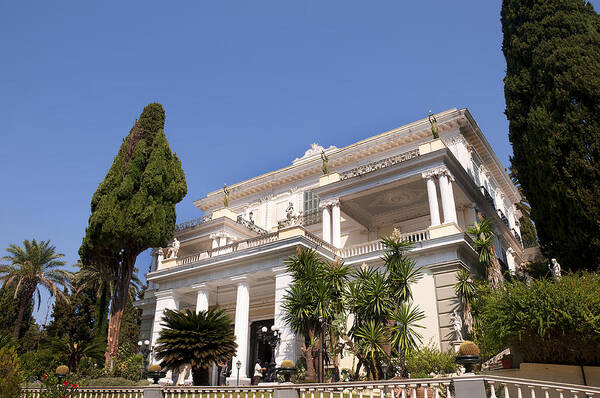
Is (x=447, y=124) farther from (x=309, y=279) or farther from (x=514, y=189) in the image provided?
(x=309, y=279)

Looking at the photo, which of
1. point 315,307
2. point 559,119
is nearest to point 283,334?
point 315,307

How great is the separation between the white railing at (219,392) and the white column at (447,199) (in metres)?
12.4

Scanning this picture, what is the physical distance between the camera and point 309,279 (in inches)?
691

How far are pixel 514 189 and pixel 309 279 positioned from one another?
24.4m

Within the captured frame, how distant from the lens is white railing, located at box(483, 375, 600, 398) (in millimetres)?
8125

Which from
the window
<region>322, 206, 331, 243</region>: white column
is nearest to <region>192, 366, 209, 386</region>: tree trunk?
<region>322, 206, 331, 243</region>: white column

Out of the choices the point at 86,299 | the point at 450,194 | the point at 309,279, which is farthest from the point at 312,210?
the point at 86,299

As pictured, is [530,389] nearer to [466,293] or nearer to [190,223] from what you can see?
[466,293]

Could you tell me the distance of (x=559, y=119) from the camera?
1794cm

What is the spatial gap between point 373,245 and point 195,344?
1032 centimetres

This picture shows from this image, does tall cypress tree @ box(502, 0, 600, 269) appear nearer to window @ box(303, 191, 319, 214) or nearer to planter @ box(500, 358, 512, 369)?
planter @ box(500, 358, 512, 369)

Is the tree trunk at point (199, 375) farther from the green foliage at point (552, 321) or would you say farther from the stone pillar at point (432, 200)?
the stone pillar at point (432, 200)

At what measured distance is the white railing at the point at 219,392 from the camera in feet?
36.0

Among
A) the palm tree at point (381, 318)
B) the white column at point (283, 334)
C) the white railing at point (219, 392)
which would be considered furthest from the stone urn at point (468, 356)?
the white column at point (283, 334)
